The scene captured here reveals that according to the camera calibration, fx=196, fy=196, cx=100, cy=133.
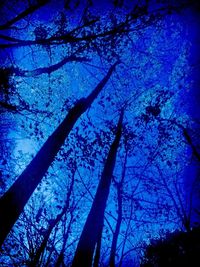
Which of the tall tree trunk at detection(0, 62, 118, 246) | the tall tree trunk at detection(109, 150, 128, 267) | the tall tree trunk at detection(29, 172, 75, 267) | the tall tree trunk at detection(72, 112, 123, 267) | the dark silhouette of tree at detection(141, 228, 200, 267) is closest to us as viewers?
the tall tree trunk at detection(0, 62, 118, 246)

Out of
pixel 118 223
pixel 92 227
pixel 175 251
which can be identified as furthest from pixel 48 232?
pixel 175 251

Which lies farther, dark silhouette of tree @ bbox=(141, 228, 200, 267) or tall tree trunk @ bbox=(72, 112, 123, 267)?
dark silhouette of tree @ bbox=(141, 228, 200, 267)

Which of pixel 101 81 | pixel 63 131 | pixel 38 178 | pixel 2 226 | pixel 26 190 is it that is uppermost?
pixel 101 81

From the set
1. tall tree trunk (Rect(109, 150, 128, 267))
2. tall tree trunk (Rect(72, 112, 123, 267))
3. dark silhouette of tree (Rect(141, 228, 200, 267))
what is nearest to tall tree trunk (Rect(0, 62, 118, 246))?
tall tree trunk (Rect(72, 112, 123, 267))

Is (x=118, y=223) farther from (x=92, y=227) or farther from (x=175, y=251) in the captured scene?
(x=92, y=227)

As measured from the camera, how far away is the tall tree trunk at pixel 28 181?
205 inches

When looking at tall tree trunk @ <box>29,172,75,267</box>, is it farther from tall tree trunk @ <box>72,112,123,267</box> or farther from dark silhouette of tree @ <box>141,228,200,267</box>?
dark silhouette of tree @ <box>141,228,200,267</box>

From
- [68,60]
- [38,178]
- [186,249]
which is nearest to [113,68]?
[68,60]

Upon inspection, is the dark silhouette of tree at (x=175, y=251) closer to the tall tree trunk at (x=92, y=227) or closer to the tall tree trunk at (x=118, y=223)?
the tall tree trunk at (x=118, y=223)

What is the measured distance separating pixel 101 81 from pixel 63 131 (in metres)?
4.97

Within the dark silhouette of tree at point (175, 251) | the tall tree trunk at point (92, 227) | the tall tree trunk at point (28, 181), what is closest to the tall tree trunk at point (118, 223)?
the tall tree trunk at point (92, 227)

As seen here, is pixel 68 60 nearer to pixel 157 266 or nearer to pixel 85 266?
pixel 85 266

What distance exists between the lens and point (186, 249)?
30.3ft

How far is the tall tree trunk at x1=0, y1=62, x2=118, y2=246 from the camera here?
521cm
